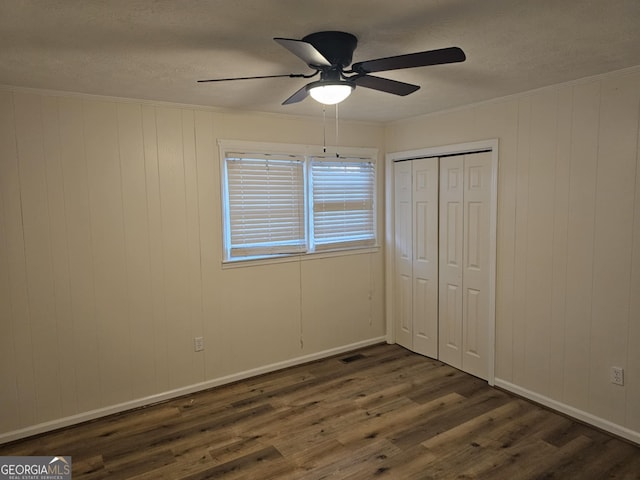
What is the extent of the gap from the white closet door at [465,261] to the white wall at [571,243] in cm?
17

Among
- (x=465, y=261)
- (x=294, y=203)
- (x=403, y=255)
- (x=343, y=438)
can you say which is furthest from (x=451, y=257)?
(x=343, y=438)

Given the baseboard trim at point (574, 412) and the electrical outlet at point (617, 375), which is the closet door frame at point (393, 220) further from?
the electrical outlet at point (617, 375)

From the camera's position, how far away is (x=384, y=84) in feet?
7.72

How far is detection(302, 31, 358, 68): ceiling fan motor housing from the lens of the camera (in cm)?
205

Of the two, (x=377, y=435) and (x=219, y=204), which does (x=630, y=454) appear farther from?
(x=219, y=204)

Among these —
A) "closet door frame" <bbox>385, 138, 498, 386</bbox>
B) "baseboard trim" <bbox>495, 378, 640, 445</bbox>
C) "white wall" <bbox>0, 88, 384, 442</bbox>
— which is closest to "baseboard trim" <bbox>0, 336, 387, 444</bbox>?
"white wall" <bbox>0, 88, 384, 442</bbox>

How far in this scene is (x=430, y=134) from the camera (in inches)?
163

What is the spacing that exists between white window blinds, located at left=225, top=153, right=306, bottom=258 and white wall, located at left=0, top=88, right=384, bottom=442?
15 centimetres

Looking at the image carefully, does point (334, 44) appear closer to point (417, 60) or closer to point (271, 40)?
point (271, 40)

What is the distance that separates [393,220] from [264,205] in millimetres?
1508

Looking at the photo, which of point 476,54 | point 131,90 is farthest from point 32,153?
point 476,54

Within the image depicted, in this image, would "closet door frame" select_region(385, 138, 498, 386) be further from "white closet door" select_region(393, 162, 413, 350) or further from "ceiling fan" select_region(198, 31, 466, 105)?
"ceiling fan" select_region(198, 31, 466, 105)

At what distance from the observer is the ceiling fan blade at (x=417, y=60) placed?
182cm

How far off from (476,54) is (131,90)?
7.63ft
